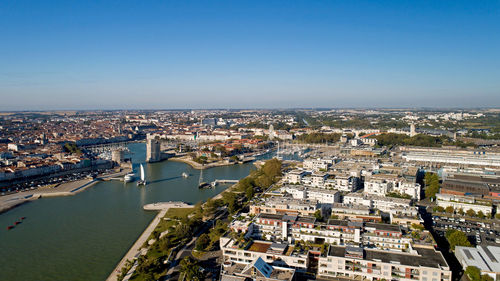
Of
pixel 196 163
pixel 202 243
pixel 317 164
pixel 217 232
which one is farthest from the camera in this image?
pixel 196 163

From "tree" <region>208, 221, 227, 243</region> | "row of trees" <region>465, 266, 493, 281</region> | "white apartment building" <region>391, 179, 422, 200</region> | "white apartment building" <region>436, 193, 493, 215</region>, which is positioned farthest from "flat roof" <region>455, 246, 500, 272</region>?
"tree" <region>208, 221, 227, 243</region>

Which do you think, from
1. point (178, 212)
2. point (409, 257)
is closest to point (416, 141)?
point (178, 212)

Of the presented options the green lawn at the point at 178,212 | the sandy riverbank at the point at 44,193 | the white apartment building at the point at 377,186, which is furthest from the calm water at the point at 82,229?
the white apartment building at the point at 377,186

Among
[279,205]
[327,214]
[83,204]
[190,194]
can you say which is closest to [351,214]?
[327,214]

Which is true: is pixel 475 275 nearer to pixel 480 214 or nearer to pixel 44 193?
pixel 480 214

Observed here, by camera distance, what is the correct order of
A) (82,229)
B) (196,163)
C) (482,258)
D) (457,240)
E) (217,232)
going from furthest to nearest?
(196,163) → (82,229) → (217,232) → (457,240) → (482,258)

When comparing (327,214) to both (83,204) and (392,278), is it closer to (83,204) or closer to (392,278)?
(392,278)
